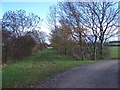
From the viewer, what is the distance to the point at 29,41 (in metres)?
41.0

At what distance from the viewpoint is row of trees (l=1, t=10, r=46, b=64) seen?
32.7 meters

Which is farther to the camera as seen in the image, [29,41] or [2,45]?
[29,41]

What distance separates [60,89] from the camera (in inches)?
436

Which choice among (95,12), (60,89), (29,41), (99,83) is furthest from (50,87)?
(29,41)

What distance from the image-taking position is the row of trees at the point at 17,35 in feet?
107

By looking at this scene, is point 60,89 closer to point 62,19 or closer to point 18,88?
point 18,88

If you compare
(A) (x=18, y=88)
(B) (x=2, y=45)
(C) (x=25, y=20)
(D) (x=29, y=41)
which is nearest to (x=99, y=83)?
(A) (x=18, y=88)

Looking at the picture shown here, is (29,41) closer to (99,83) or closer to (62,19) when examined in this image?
(62,19)

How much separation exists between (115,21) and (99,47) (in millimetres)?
4731

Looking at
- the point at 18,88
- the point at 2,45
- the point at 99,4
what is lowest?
the point at 18,88

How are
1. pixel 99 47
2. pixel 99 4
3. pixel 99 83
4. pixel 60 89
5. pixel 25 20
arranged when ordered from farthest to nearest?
pixel 25 20 → pixel 99 47 → pixel 99 4 → pixel 99 83 → pixel 60 89

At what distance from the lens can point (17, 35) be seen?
39625 mm

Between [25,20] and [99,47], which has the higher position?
[25,20]

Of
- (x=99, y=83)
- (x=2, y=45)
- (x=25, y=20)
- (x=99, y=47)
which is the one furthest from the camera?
(x=25, y=20)
